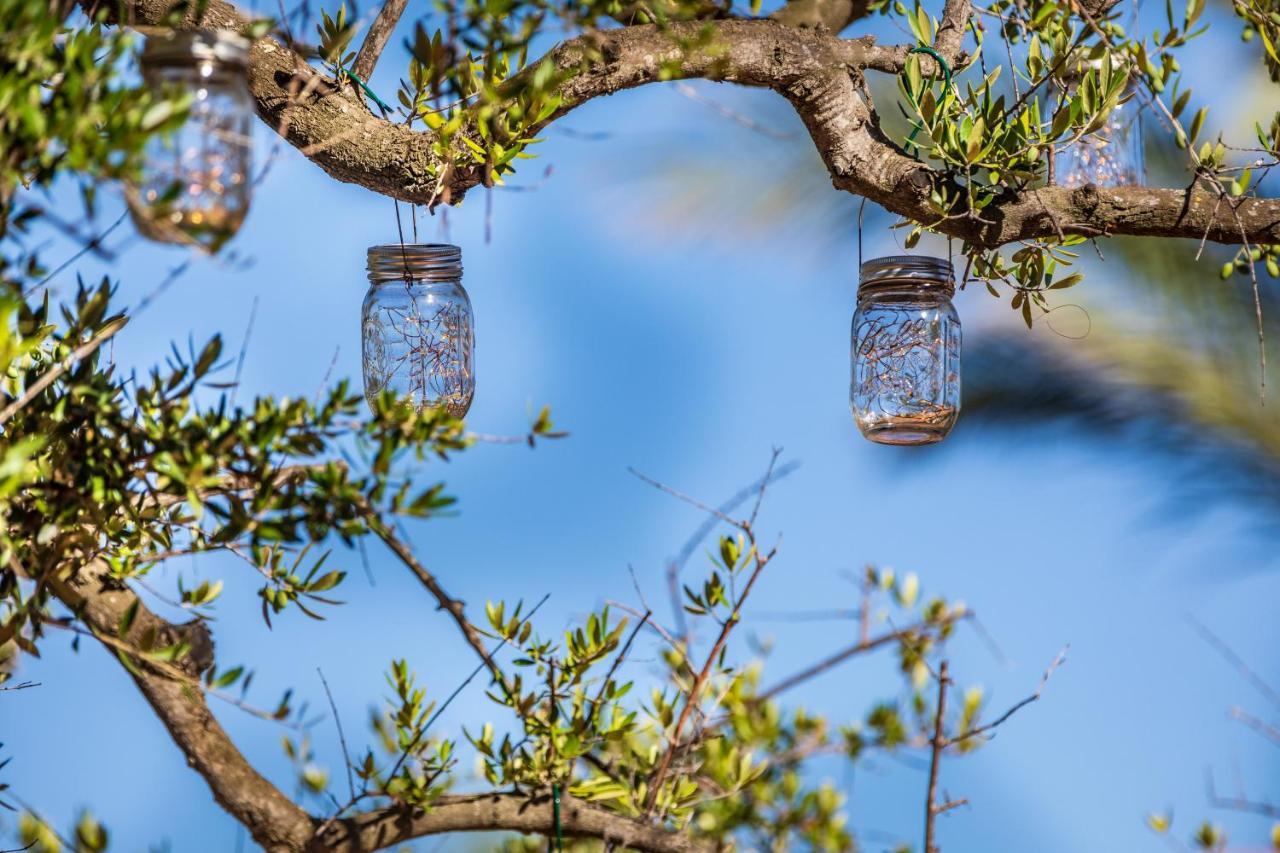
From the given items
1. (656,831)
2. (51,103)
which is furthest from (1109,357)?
(51,103)

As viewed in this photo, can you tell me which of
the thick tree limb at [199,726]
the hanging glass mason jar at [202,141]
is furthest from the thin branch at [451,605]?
the hanging glass mason jar at [202,141]

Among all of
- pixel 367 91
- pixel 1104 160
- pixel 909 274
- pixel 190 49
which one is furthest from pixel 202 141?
pixel 1104 160

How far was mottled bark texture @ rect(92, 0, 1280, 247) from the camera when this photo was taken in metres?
1.26

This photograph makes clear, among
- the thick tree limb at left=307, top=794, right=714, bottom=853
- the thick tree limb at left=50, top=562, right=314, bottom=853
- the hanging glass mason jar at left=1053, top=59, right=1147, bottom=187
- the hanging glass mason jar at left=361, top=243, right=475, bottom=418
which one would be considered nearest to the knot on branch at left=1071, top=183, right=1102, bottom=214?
the hanging glass mason jar at left=1053, top=59, right=1147, bottom=187

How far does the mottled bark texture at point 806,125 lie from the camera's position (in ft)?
4.14

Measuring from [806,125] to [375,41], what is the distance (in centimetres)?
47

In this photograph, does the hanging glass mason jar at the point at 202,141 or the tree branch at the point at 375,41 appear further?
the tree branch at the point at 375,41

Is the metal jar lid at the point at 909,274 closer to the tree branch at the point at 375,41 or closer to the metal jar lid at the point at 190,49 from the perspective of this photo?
the tree branch at the point at 375,41

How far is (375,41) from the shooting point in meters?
1.40

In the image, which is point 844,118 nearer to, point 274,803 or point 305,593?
point 305,593

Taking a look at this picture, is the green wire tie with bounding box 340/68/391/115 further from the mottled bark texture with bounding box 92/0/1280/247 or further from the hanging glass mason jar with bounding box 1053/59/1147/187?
the hanging glass mason jar with bounding box 1053/59/1147/187

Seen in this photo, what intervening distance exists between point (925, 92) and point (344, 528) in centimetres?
74

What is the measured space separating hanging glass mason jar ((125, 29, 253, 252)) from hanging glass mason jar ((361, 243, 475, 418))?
449 mm

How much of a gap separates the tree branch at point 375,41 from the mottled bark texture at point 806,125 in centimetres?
5
